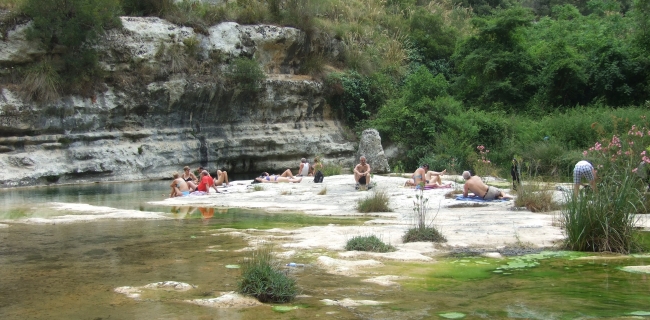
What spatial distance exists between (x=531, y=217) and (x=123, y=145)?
2044cm

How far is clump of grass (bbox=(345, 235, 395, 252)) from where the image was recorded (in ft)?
28.1

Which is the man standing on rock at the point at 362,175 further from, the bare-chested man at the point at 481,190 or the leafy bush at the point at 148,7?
the leafy bush at the point at 148,7

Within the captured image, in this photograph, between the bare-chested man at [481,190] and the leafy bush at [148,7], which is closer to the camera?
the bare-chested man at [481,190]

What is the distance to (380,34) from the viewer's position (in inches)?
1572

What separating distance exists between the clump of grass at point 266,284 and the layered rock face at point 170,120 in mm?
20513

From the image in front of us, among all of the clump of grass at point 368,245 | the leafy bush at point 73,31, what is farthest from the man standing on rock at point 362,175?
the leafy bush at point 73,31

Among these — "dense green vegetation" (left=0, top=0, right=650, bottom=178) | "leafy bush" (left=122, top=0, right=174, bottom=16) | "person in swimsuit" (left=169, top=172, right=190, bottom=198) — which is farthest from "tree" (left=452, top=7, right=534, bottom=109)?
"person in swimsuit" (left=169, top=172, right=190, bottom=198)

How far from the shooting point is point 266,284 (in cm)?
614

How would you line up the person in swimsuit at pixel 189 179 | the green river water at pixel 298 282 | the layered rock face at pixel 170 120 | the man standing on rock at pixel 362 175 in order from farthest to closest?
1. the layered rock face at pixel 170 120
2. the person in swimsuit at pixel 189 179
3. the man standing on rock at pixel 362 175
4. the green river water at pixel 298 282

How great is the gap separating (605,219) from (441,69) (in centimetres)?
3105

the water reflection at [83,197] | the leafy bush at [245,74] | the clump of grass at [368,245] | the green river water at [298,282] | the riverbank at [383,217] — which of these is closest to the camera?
the green river water at [298,282]

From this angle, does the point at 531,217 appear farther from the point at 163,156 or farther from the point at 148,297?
the point at 163,156

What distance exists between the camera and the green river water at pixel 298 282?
223 inches

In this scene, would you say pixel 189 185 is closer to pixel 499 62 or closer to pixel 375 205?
pixel 375 205
